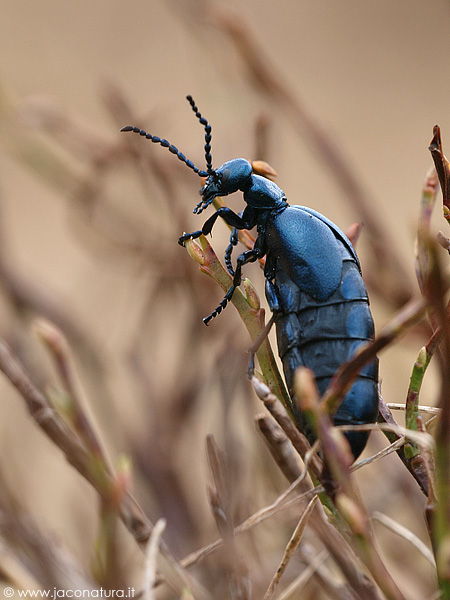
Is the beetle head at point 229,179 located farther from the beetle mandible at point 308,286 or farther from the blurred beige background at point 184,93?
the blurred beige background at point 184,93

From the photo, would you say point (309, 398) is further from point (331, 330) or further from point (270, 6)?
point (270, 6)

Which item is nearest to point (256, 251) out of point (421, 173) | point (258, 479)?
point (258, 479)

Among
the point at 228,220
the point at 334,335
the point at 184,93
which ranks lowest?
the point at 334,335

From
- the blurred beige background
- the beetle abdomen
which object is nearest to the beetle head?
the beetle abdomen

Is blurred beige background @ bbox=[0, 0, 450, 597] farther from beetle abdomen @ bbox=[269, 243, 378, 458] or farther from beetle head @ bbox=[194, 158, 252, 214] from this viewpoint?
beetle abdomen @ bbox=[269, 243, 378, 458]

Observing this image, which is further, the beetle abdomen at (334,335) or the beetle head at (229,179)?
the beetle head at (229,179)

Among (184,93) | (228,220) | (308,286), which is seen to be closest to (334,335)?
(308,286)

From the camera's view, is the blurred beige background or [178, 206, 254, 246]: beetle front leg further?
the blurred beige background

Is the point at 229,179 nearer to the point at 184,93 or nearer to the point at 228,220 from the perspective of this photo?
the point at 228,220

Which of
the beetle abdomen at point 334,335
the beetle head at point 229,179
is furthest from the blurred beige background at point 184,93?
the beetle abdomen at point 334,335
